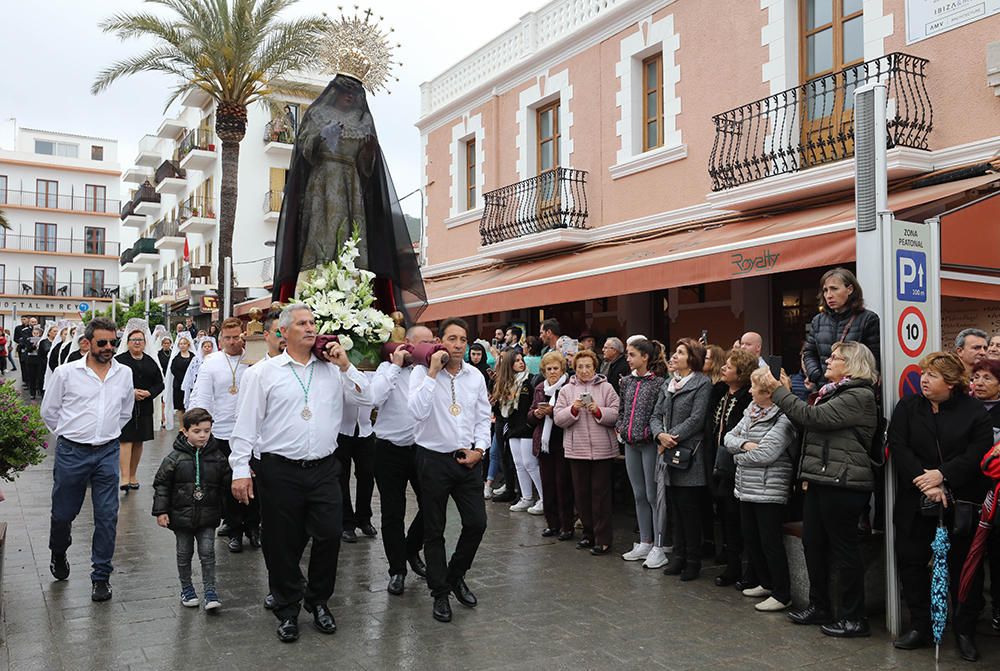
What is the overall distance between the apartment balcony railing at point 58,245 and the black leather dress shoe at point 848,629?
64624 mm

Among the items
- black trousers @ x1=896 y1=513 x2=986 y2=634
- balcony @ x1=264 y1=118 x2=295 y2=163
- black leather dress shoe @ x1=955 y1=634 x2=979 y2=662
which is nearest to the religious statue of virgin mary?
black trousers @ x1=896 y1=513 x2=986 y2=634

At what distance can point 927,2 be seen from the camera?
9.51 metres

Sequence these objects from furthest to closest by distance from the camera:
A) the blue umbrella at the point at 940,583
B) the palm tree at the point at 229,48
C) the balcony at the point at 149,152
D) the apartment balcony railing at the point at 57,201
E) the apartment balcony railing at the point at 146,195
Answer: the apartment balcony railing at the point at 57,201 < the balcony at the point at 149,152 < the apartment balcony railing at the point at 146,195 < the palm tree at the point at 229,48 < the blue umbrella at the point at 940,583

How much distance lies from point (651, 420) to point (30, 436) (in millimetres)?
4647

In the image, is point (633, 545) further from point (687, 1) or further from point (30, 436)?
point (687, 1)

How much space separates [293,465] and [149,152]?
52288 mm

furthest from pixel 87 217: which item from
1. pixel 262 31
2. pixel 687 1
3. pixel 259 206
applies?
pixel 687 1

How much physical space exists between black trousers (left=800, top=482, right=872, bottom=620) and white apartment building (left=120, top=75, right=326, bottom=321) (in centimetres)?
2771

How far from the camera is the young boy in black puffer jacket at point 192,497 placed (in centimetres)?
564

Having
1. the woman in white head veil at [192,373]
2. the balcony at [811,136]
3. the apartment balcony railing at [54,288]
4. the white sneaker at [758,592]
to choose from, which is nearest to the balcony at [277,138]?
the woman in white head veil at [192,373]

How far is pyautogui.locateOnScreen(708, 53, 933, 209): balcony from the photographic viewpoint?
934 centimetres

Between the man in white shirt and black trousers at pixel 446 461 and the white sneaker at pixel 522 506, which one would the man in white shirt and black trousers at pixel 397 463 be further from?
the white sneaker at pixel 522 506

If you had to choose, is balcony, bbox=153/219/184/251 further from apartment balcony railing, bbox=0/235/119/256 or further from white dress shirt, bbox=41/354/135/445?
white dress shirt, bbox=41/354/135/445

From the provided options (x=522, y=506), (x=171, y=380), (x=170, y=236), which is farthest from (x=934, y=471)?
(x=170, y=236)
